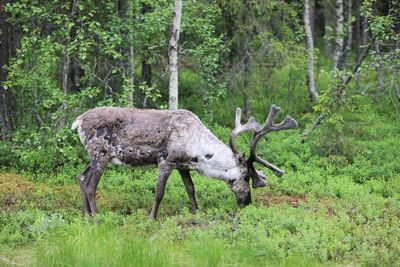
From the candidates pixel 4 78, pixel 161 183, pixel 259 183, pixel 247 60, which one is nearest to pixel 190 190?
pixel 161 183

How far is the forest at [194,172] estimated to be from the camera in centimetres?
802

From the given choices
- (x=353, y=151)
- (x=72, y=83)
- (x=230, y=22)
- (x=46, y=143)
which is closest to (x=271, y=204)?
(x=353, y=151)

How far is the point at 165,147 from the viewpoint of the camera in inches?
406

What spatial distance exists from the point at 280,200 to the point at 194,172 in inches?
93.4

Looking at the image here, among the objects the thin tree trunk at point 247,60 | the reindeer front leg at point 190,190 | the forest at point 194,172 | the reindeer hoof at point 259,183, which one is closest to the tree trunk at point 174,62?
the forest at point 194,172

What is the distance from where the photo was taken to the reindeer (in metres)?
10.3

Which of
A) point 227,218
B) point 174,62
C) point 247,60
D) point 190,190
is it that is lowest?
point 227,218

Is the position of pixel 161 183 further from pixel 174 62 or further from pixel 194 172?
pixel 174 62

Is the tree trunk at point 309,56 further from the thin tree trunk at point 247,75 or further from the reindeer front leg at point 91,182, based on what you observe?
the reindeer front leg at point 91,182

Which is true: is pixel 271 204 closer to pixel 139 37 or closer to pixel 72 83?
pixel 139 37

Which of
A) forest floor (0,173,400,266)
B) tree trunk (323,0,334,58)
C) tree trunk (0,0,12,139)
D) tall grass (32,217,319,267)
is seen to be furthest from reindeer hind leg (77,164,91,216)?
tree trunk (323,0,334,58)

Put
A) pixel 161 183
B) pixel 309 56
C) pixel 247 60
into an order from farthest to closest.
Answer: pixel 309 56, pixel 247 60, pixel 161 183

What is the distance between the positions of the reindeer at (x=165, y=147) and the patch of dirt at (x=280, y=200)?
0.82 metres

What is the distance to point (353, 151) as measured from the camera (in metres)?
13.9
